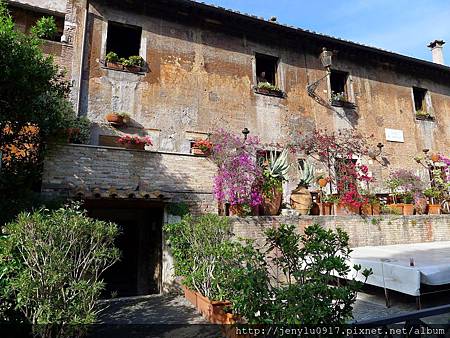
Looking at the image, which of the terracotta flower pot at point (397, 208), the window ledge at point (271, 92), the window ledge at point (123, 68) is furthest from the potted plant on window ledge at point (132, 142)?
the terracotta flower pot at point (397, 208)

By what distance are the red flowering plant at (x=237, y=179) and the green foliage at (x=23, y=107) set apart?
3.81m

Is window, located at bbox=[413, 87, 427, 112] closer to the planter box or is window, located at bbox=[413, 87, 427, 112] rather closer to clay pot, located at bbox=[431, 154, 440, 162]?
clay pot, located at bbox=[431, 154, 440, 162]

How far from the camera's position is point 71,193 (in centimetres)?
661

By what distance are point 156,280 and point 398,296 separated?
5.55 meters

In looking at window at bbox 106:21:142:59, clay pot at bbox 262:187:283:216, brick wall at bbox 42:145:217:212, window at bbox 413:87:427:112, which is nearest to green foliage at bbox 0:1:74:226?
brick wall at bbox 42:145:217:212

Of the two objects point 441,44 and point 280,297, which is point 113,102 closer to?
point 280,297

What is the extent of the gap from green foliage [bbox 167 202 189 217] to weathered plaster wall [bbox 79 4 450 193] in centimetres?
260

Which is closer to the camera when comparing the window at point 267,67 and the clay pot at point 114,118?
the clay pot at point 114,118

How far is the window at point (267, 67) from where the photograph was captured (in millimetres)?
12083

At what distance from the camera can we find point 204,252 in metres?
5.79

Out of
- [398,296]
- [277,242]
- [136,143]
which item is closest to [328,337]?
[277,242]

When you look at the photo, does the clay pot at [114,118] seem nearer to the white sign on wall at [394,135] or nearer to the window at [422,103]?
the white sign on wall at [394,135]

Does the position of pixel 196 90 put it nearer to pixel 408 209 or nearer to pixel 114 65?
pixel 114 65

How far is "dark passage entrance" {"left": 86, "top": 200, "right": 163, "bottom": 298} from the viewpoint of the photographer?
8008mm
